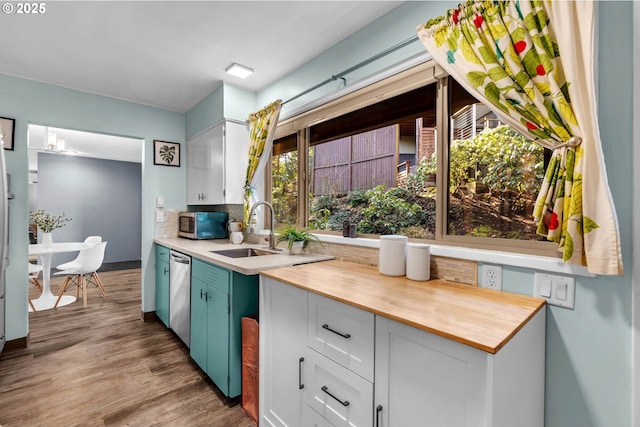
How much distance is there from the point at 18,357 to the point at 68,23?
8.70ft

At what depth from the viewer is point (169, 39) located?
6.95ft

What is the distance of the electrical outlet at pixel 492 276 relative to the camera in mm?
1333

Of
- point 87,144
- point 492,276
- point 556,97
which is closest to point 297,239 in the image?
point 492,276

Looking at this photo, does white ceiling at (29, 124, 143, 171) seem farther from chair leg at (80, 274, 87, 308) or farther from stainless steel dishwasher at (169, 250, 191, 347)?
stainless steel dishwasher at (169, 250, 191, 347)

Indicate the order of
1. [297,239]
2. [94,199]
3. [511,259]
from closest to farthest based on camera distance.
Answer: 1. [511,259]
2. [297,239]
3. [94,199]

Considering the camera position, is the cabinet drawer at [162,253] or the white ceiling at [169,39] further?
the cabinet drawer at [162,253]

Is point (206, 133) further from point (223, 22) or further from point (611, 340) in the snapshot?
point (611, 340)

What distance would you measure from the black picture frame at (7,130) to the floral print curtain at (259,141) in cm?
202

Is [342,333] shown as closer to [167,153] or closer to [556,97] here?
[556,97]

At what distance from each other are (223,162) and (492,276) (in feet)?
8.23

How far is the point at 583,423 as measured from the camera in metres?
1.10

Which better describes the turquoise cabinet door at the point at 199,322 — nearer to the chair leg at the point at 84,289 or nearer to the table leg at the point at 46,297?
the chair leg at the point at 84,289

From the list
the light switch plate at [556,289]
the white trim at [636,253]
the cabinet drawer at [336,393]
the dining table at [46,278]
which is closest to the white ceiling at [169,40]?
the white trim at [636,253]

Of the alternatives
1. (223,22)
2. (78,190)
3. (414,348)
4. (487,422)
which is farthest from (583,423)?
(78,190)
